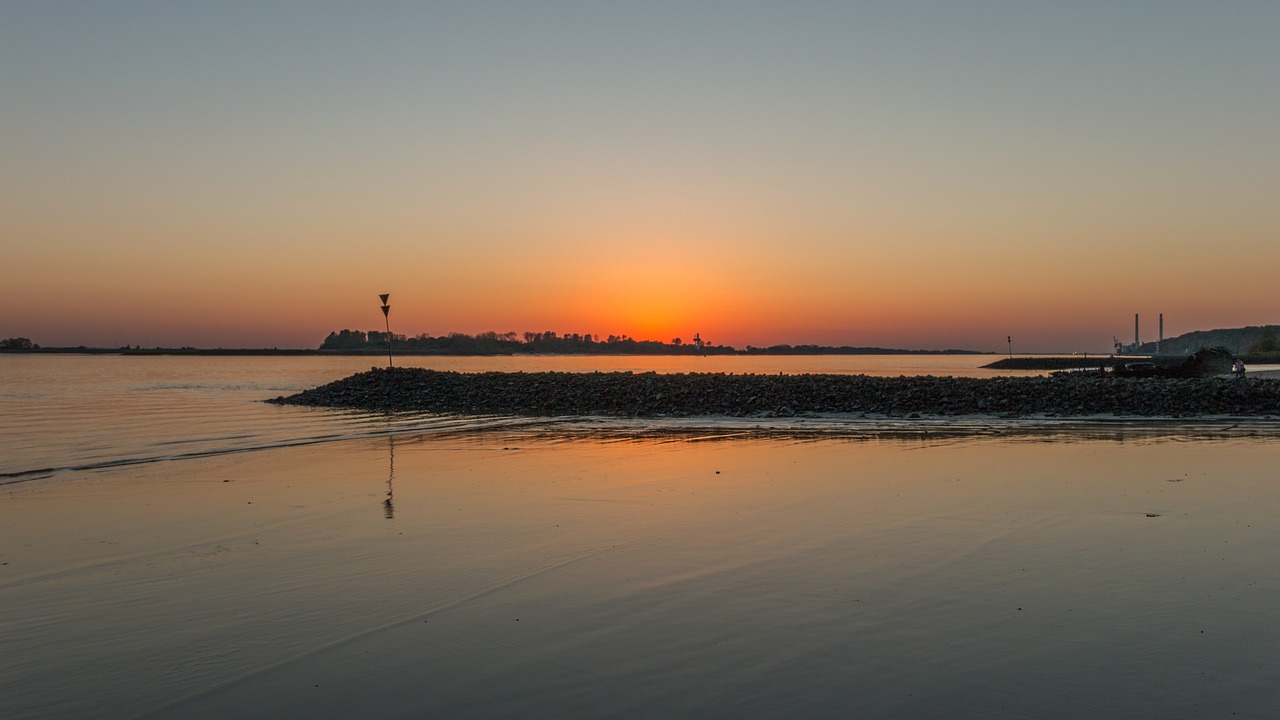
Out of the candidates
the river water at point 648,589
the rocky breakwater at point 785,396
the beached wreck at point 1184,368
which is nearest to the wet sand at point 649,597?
the river water at point 648,589

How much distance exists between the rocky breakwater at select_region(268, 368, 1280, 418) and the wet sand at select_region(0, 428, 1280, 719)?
1513cm

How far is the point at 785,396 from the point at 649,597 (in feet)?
80.3

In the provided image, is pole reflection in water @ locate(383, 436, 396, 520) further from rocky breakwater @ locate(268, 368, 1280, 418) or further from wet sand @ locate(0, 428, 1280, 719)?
rocky breakwater @ locate(268, 368, 1280, 418)

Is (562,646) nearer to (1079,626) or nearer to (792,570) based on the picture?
(792,570)

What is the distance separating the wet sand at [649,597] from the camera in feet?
16.1

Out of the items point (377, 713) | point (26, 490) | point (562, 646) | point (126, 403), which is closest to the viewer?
point (377, 713)

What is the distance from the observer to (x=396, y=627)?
608 cm

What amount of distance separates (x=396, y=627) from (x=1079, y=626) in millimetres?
4819

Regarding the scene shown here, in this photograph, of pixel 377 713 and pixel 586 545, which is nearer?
pixel 377 713

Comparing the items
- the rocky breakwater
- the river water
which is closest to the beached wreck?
the rocky breakwater

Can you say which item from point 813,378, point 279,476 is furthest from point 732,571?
point 813,378

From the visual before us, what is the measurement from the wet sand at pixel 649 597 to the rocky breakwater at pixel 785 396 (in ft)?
49.6

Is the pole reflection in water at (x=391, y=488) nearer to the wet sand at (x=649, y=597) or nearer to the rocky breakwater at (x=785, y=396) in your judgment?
the wet sand at (x=649, y=597)

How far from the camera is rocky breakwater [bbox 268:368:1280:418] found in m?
27.5
